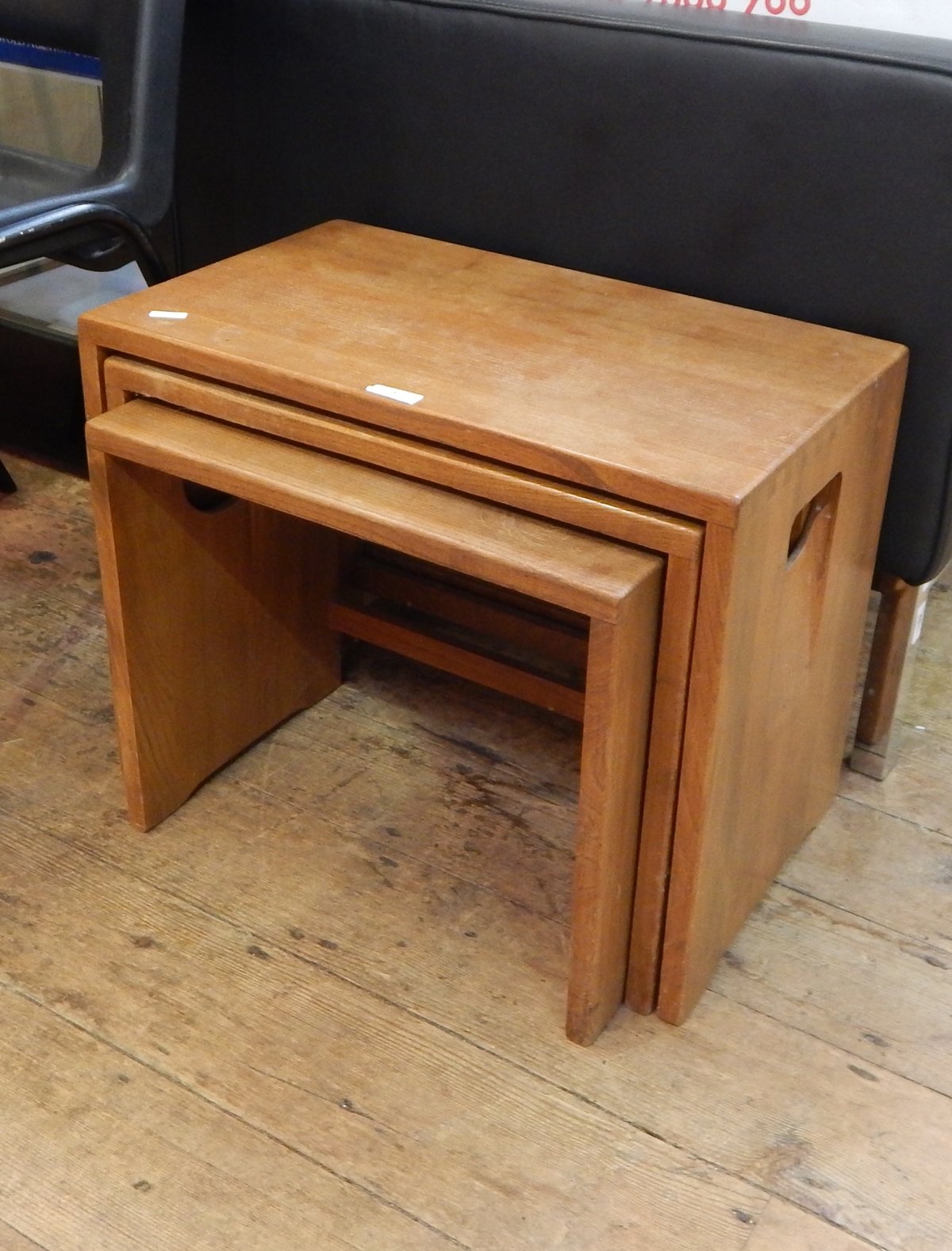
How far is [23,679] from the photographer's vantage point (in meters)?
1.43

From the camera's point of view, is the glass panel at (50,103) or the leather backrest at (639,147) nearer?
the leather backrest at (639,147)

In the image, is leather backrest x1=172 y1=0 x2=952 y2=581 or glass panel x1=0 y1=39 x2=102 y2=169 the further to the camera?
glass panel x1=0 y1=39 x2=102 y2=169

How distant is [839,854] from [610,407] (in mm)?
534

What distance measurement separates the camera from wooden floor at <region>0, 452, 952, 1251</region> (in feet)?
3.01

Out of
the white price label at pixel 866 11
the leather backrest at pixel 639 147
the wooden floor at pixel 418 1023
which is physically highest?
the white price label at pixel 866 11

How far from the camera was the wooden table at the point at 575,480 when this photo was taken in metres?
0.87

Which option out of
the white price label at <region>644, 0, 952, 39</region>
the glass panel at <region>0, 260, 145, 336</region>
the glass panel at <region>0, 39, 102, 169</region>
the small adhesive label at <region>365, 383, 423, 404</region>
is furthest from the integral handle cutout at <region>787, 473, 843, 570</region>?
the glass panel at <region>0, 260, 145, 336</region>

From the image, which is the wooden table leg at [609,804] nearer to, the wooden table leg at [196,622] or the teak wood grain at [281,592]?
the teak wood grain at [281,592]

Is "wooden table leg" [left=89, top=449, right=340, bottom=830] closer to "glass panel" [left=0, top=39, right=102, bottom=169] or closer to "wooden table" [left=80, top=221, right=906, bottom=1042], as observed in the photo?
"wooden table" [left=80, top=221, right=906, bottom=1042]

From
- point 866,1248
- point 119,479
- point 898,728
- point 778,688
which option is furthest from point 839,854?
point 119,479

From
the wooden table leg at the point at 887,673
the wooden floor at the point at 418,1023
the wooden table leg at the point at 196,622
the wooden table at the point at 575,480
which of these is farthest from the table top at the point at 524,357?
the wooden floor at the point at 418,1023

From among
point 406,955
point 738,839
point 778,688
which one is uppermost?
point 778,688

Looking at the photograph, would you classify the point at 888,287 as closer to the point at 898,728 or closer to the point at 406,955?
the point at 898,728

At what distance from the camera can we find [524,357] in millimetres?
1000
